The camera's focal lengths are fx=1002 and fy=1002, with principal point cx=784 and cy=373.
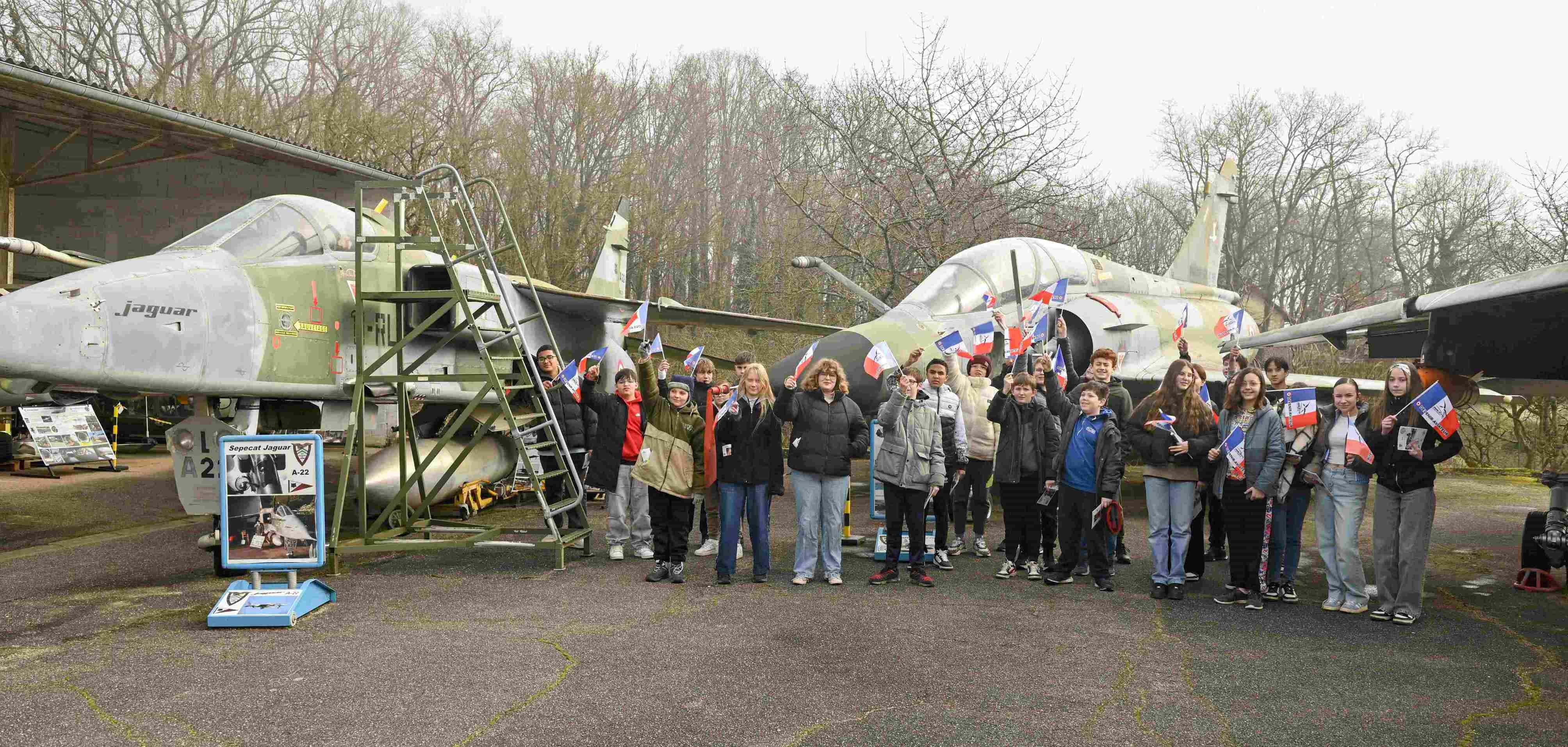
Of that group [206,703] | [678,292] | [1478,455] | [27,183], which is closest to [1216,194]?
[1478,455]

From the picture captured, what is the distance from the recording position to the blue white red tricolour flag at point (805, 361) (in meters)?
10.3

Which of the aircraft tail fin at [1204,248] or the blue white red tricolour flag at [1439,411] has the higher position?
the aircraft tail fin at [1204,248]

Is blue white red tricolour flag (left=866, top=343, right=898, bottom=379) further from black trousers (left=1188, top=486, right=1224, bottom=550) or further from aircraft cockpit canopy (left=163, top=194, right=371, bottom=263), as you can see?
aircraft cockpit canopy (left=163, top=194, right=371, bottom=263)

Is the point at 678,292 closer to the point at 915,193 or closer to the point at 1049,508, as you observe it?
the point at 915,193

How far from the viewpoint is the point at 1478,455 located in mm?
17797

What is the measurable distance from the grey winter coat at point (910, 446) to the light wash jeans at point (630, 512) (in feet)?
6.93

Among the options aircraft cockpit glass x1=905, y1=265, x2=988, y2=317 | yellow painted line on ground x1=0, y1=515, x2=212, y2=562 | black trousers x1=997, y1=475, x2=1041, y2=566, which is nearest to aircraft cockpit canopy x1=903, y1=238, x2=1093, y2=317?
aircraft cockpit glass x1=905, y1=265, x2=988, y2=317

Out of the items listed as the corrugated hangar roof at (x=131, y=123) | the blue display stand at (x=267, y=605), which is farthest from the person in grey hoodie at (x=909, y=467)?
the corrugated hangar roof at (x=131, y=123)

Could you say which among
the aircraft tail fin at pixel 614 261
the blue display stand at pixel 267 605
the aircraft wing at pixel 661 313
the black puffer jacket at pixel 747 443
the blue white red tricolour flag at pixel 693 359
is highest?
the aircraft tail fin at pixel 614 261

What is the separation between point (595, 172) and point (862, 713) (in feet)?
89.7

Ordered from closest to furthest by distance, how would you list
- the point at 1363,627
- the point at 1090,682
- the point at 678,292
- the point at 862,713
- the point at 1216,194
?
1. the point at 862,713
2. the point at 1090,682
3. the point at 1363,627
4. the point at 1216,194
5. the point at 678,292

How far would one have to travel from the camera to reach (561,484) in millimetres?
11227

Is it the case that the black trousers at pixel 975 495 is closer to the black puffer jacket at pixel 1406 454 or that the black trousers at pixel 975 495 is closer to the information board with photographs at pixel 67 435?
the black puffer jacket at pixel 1406 454

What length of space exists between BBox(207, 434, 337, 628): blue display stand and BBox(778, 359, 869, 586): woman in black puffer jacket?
311 cm
